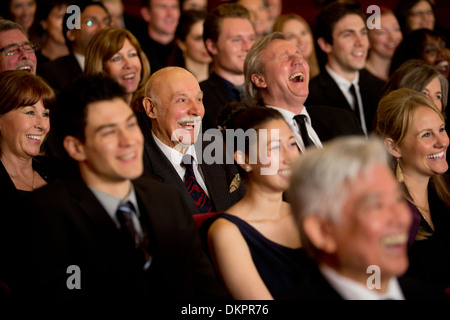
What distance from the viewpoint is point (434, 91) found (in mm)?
3523

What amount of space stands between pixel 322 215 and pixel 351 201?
0.28 ft

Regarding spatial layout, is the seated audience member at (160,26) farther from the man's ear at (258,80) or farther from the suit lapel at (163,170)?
the suit lapel at (163,170)

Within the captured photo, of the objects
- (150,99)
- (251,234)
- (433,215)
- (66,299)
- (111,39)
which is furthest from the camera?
(111,39)

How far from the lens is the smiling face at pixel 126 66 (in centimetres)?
379

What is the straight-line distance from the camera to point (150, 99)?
3094 millimetres

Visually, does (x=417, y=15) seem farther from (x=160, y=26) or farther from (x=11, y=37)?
(x=11, y=37)

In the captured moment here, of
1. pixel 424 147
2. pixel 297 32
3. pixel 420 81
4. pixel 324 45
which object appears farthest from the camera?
pixel 297 32

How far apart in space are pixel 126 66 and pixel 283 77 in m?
1.03

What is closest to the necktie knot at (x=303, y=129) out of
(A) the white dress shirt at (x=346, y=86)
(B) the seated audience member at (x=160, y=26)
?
(A) the white dress shirt at (x=346, y=86)

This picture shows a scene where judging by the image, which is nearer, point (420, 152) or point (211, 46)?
point (420, 152)

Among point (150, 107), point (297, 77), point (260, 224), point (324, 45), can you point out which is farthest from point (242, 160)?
point (324, 45)
